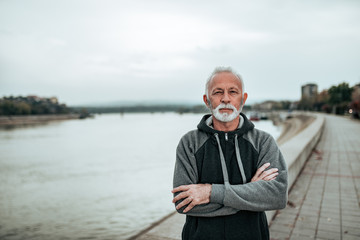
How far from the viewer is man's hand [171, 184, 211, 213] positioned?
1.46 m

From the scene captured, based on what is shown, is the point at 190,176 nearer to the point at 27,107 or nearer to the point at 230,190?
the point at 230,190

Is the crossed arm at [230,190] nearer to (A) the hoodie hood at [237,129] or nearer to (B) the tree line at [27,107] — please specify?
(A) the hoodie hood at [237,129]

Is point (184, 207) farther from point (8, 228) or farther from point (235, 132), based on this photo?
point (8, 228)

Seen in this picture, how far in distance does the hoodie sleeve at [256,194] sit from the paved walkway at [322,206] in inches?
76.5

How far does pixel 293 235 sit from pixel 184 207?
7.45ft

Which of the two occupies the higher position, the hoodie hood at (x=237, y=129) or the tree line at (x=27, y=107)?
the tree line at (x=27, y=107)

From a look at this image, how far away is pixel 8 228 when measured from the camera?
8594 millimetres

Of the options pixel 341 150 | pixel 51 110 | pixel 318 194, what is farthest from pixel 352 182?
pixel 51 110

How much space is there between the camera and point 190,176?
1543mm

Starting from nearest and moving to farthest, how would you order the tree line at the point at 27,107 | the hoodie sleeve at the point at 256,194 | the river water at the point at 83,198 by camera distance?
the hoodie sleeve at the point at 256,194 → the river water at the point at 83,198 → the tree line at the point at 27,107

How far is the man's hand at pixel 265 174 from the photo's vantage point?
1507 mm

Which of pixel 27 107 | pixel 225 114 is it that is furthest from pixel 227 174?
pixel 27 107

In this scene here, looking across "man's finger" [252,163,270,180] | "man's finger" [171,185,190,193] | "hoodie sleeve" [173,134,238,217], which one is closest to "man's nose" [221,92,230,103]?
"hoodie sleeve" [173,134,238,217]

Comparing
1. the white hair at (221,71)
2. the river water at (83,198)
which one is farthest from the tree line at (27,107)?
the white hair at (221,71)
